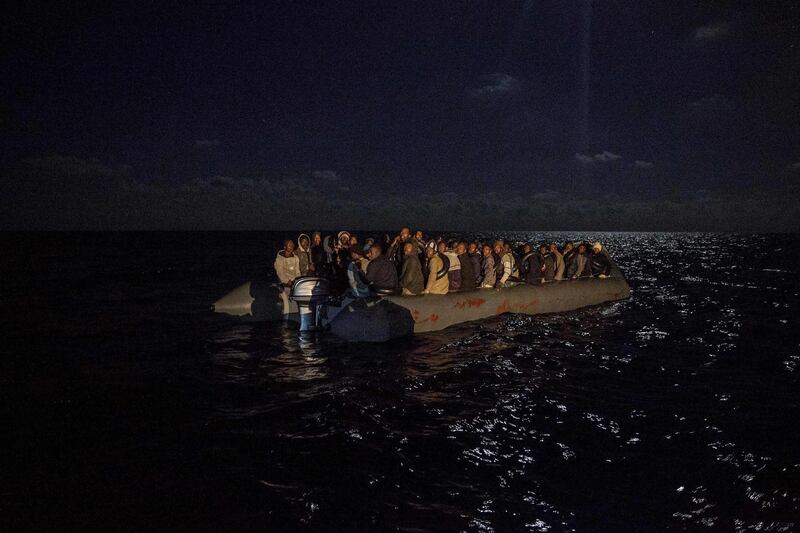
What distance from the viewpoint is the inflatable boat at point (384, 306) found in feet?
40.3

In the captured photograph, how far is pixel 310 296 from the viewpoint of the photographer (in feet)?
39.3

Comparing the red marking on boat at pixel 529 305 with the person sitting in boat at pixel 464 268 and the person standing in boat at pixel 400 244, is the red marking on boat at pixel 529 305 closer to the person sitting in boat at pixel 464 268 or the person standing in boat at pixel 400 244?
the person sitting in boat at pixel 464 268

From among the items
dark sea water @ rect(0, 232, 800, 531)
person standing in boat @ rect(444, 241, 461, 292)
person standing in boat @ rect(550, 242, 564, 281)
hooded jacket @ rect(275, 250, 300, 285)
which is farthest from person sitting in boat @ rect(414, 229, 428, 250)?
person standing in boat @ rect(550, 242, 564, 281)

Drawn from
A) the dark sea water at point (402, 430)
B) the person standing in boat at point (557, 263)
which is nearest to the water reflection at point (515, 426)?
the dark sea water at point (402, 430)

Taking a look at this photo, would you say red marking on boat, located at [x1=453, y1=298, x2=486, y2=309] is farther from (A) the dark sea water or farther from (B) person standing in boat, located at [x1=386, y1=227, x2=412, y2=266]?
(B) person standing in boat, located at [x1=386, y1=227, x2=412, y2=266]

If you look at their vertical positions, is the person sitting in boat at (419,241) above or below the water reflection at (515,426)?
above

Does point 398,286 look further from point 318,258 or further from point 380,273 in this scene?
point 318,258

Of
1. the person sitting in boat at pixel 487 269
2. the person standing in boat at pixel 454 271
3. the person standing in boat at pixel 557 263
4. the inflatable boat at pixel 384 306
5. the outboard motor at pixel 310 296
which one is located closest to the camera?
the outboard motor at pixel 310 296

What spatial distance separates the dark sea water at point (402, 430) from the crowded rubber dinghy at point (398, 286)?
695 millimetres

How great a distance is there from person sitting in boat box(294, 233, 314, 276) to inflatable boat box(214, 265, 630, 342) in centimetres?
77

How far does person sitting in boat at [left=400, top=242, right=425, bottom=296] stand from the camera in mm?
13266

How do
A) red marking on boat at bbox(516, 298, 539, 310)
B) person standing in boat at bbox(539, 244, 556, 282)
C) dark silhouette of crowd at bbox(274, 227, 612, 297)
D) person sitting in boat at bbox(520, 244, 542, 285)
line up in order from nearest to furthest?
dark silhouette of crowd at bbox(274, 227, 612, 297)
red marking on boat at bbox(516, 298, 539, 310)
person sitting in boat at bbox(520, 244, 542, 285)
person standing in boat at bbox(539, 244, 556, 282)

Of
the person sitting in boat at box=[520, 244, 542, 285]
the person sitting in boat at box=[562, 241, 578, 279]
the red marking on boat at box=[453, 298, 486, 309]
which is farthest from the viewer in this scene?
the person sitting in boat at box=[562, 241, 578, 279]

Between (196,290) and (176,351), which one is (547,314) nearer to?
(176,351)
